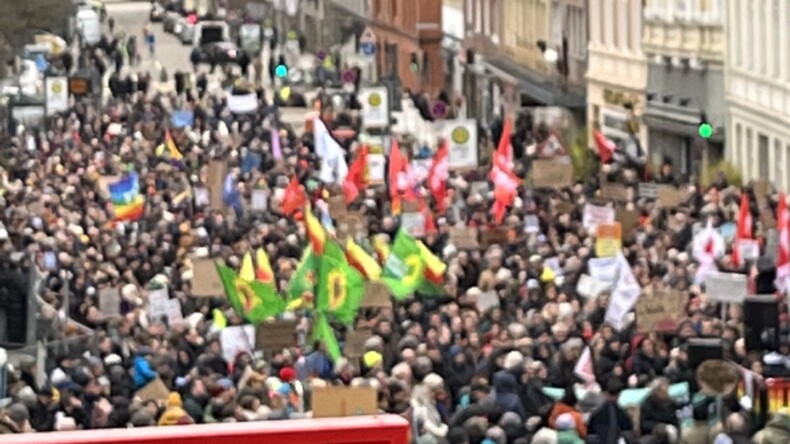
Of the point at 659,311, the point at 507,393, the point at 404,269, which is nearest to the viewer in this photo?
the point at 507,393

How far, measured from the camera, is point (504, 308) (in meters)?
38.5

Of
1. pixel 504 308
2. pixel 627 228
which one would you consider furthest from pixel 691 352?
pixel 627 228

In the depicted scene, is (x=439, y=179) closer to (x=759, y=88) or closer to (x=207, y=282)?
(x=207, y=282)

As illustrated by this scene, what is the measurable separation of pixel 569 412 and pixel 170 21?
79783 millimetres

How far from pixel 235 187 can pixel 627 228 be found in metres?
8.97

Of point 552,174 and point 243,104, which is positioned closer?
point 552,174

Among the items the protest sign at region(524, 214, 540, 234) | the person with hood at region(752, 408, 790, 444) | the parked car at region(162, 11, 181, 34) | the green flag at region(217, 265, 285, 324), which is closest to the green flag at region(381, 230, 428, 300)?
the green flag at region(217, 265, 285, 324)

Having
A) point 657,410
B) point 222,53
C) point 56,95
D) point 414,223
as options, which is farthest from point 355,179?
point 222,53

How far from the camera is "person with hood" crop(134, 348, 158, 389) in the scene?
33531 millimetres

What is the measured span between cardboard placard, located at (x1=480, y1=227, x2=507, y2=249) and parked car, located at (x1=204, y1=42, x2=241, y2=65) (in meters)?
44.7

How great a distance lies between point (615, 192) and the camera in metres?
47.6

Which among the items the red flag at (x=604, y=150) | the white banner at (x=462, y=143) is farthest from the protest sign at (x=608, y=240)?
the red flag at (x=604, y=150)

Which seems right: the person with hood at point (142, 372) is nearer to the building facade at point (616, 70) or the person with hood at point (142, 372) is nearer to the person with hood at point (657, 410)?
the person with hood at point (657, 410)

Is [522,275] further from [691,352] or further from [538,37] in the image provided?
[538,37]
